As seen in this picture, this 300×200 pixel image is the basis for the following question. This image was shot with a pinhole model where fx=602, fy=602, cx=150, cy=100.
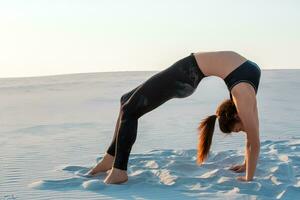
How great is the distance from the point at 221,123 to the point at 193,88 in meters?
0.40

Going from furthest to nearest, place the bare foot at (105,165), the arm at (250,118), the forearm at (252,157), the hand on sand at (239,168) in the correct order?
the hand on sand at (239,168)
the bare foot at (105,165)
the forearm at (252,157)
the arm at (250,118)

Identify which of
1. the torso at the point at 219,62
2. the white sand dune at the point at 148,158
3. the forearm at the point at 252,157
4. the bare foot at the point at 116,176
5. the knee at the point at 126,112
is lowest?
the white sand dune at the point at 148,158

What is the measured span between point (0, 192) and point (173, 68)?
1.81 metres

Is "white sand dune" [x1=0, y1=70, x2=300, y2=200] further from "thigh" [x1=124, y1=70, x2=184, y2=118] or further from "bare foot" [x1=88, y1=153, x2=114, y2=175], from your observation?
"thigh" [x1=124, y1=70, x2=184, y2=118]

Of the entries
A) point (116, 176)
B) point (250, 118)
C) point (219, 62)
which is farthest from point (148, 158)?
Result: point (250, 118)

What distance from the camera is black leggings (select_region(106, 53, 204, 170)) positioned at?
515 centimetres

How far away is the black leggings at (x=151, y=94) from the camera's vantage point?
5148 mm

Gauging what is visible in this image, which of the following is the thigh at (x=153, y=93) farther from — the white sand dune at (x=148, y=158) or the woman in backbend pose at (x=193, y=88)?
the white sand dune at (x=148, y=158)

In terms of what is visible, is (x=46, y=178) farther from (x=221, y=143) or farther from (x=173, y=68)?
(x=221, y=143)

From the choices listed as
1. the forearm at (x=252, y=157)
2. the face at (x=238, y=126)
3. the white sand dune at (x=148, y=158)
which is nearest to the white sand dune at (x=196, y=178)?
the white sand dune at (x=148, y=158)

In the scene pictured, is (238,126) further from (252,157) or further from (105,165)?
(105,165)

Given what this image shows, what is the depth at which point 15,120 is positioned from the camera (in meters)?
11.3

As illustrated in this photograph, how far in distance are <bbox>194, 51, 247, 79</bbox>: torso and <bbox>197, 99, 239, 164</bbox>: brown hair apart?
0.26m

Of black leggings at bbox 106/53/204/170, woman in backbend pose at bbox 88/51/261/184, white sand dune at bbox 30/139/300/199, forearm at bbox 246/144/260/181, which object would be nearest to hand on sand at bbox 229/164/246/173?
white sand dune at bbox 30/139/300/199
